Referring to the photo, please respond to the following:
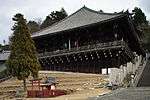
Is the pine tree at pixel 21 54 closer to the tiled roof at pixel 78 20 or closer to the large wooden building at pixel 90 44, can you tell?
the large wooden building at pixel 90 44

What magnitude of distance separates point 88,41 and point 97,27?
3.01 metres

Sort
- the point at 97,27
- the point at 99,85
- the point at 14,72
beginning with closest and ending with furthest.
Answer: the point at 14,72 → the point at 99,85 → the point at 97,27

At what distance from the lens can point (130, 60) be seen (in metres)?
55.0

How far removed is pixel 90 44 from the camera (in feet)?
173

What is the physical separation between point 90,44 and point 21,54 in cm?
2098

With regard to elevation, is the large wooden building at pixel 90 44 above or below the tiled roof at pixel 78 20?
below

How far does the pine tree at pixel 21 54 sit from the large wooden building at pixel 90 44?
17055 millimetres

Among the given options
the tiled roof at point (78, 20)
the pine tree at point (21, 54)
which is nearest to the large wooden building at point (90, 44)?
the tiled roof at point (78, 20)

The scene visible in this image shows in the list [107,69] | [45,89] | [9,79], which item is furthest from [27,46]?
[107,69]

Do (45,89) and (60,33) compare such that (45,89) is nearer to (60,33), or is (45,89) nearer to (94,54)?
(94,54)

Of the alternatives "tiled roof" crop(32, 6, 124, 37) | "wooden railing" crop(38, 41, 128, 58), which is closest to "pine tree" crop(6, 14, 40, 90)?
"wooden railing" crop(38, 41, 128, 58)

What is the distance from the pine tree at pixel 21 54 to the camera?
3262cm

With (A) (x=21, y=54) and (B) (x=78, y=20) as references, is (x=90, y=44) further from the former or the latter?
(A) (x=21, y=54)

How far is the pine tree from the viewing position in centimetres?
3262
